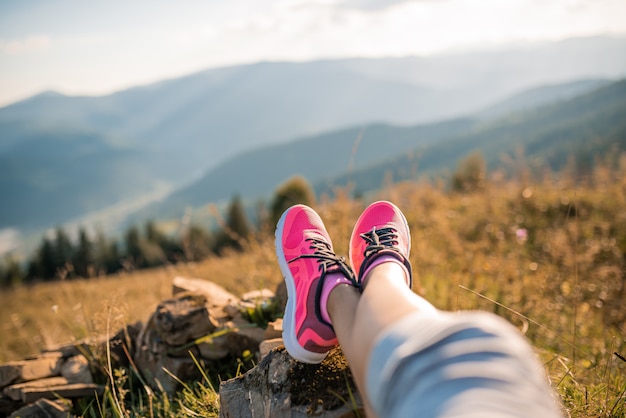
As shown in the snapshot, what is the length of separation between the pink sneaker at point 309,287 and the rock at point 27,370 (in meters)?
1.87

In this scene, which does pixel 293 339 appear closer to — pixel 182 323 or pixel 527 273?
pixel 182 323

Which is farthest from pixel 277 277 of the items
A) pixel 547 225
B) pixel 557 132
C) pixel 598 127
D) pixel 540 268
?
pixel 557 132

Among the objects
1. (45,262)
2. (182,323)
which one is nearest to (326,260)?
(182,323)

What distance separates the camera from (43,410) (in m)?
2.54

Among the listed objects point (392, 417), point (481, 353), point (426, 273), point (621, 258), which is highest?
point (481, 353)

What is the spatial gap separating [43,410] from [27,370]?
1.29 ft

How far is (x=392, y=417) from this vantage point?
110 centimetres

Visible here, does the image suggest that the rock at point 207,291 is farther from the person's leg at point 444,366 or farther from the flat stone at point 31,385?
the person's leg at point 444,366

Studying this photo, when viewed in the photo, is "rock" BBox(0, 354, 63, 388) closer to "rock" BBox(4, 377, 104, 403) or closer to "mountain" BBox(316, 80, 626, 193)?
"rock" BBox(4, 377, 104, 403)

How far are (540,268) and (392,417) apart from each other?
426cm

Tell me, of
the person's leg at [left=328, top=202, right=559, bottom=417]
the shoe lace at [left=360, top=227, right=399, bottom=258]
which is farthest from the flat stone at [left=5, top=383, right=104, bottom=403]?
the person's leg at [left=328, top=202, right=559, bottom=417]

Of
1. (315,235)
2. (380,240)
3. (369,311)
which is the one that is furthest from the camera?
(315,235)

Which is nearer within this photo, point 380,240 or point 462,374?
point 462,374

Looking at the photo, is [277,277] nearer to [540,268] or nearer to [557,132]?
[540,268]
